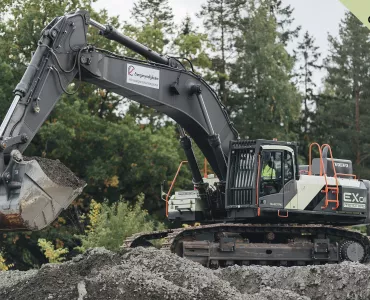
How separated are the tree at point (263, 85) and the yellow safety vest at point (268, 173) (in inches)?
907

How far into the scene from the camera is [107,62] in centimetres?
1509

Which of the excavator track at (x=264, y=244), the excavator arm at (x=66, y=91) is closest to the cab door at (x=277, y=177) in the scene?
the excavator track at (x=264, y=244)

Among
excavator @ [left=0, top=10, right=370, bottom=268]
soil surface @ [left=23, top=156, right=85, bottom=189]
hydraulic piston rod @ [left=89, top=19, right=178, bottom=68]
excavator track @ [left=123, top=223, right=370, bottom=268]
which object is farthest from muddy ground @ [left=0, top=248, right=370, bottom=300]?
hydraulic piston rod @ [left=89, top=19, right=178, bottom=68]

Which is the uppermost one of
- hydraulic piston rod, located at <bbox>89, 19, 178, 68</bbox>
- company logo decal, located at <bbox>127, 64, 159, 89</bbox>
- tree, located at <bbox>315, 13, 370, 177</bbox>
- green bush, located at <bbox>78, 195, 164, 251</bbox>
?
tree, located at <bbox>315, 13, 370, 177</bbox>

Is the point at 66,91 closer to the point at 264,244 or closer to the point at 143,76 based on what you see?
the point at 143,76

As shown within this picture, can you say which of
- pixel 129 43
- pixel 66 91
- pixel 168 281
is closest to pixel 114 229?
pixel 129 43

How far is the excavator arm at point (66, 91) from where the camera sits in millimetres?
12281

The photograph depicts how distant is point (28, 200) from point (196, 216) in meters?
6.14

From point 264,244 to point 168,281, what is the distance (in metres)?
5.37

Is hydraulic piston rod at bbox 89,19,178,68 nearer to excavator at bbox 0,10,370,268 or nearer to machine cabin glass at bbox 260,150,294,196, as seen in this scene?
excavator at bbox 0,10,370,268

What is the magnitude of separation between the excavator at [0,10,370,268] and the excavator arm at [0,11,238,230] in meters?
0.02

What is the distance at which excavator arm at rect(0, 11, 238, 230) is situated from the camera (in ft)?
40.3

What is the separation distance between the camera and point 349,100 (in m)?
45.2

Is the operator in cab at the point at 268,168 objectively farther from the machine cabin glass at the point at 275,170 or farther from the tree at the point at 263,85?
the tree at the point at 263,85
